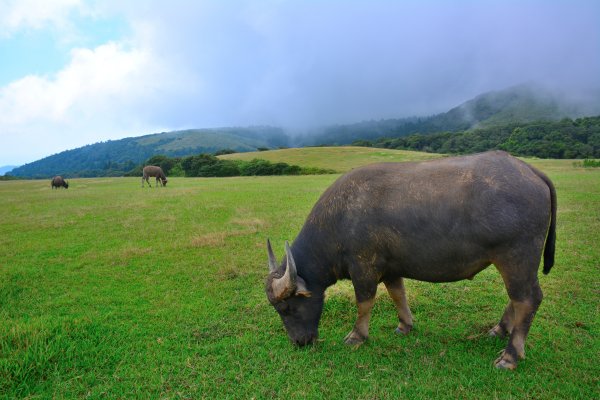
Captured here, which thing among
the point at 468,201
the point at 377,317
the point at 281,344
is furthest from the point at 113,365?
the point at 468,201

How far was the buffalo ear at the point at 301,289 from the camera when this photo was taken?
5.23m

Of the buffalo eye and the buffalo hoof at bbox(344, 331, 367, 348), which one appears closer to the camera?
the buffalo eye

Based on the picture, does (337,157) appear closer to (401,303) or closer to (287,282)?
(401,303)

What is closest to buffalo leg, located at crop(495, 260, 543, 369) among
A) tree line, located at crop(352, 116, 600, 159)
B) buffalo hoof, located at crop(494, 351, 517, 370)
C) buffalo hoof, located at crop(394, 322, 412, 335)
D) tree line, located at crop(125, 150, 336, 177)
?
buffalo hoof, located at crop(494, 351, 517, 370)

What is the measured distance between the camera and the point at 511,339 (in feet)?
15.8

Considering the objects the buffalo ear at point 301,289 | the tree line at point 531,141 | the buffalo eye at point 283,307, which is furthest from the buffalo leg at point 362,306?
Answer: the tree line at point 531,141

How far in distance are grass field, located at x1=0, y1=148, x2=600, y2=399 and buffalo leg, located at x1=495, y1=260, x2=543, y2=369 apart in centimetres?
18

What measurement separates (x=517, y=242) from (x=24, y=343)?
6862mm

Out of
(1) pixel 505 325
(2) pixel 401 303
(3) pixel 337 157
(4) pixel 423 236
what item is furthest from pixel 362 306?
(3) pixel 337 157

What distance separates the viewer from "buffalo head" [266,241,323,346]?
17.3 feet

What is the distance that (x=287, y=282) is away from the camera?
5066mm

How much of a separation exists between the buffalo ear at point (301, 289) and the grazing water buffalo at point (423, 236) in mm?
16

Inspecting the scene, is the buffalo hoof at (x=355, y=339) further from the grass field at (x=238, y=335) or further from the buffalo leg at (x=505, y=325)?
the buffalo leg at (x=505, y=325)

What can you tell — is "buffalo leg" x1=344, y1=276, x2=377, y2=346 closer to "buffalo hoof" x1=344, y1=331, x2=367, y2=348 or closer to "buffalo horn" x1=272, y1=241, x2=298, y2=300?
"buffalo hoof" x1=344, y1=331, x2=367, y2=348
